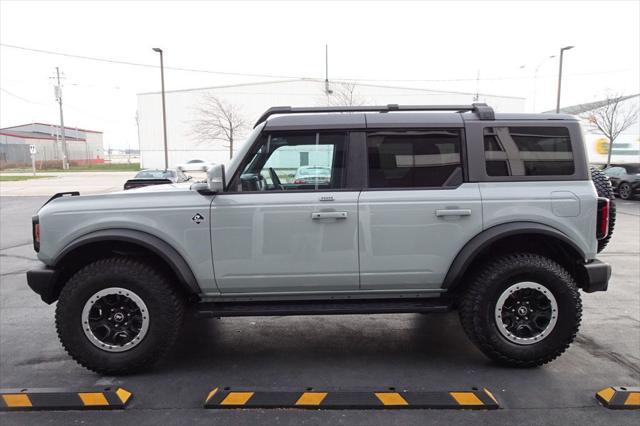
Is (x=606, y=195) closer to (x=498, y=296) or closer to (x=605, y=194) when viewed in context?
(x=605, y=194)

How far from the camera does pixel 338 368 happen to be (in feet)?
12.4

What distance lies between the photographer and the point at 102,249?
3.74 metres

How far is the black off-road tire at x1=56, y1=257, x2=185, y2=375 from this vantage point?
11.7ft

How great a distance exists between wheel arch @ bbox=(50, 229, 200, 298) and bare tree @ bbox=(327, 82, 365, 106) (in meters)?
35.5

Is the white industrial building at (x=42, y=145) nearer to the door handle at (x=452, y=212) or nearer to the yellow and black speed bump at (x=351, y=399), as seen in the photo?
the yellow and black speed bump at (x=351, y=399)

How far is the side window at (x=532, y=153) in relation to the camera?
3.68 meters

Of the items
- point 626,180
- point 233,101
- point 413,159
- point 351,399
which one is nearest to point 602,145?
point 626,180

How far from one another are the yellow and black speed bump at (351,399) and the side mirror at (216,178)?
1501mm

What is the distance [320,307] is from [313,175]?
1.06 m

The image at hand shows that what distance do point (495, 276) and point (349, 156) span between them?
1492mm

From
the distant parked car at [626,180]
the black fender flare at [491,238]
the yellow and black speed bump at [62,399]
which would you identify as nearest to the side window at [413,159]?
A: the black fender flare at [491,238]

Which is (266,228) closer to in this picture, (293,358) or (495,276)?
(293,358)

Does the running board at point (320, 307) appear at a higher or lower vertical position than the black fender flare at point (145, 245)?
lower

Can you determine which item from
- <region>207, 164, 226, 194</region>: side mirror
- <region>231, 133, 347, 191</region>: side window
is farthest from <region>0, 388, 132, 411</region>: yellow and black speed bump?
<region>231, 133, 347, 191</region>: side window
